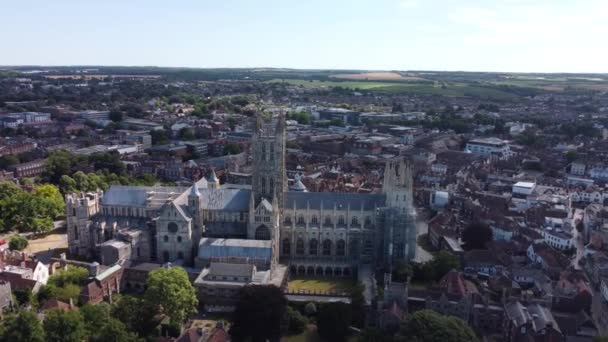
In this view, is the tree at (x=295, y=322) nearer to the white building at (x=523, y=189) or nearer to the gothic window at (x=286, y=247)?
the gothic window at (x=286, y=247)

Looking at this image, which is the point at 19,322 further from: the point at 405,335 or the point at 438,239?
the point at 438,239

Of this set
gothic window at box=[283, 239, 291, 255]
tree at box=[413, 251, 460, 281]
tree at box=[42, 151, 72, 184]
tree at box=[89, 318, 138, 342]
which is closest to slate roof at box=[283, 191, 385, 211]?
gothic window at box=[283, 239, 291, 255]

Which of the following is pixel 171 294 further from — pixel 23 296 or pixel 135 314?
pixel 23 296

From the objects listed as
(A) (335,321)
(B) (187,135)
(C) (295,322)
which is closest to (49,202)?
(C) (295,322)

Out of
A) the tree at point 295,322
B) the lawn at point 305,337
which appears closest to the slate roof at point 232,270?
the tree at point 295,322

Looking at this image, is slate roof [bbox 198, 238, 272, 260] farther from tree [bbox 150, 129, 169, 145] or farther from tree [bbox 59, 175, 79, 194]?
tree [bbox 150, 129, 169, 145]

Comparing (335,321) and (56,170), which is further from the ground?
(56,170)

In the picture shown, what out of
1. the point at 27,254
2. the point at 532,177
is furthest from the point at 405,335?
the point at 532,177
